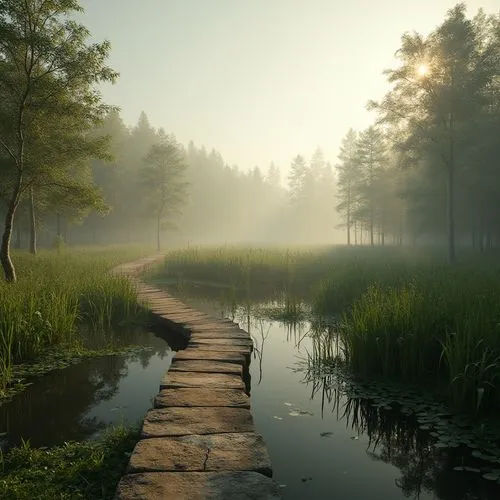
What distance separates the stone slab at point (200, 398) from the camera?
164 inches

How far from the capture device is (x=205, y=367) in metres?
5.35

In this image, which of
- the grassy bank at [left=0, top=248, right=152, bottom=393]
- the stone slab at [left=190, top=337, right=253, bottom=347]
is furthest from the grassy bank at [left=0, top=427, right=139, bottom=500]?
the stone slab at [left=190, top=337, right=253, bottom=347]

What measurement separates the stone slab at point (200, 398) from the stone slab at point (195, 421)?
12 centimetres

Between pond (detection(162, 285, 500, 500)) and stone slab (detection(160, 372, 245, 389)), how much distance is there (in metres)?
0.43

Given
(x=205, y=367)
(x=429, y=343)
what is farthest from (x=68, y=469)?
(x=429, y=343)

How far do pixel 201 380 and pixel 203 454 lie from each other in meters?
1.74

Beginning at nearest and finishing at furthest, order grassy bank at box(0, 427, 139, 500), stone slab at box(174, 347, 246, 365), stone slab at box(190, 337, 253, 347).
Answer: grassy bank at box(0, 427, 139, 500) < stone slab at box(174, 347, 246, 365) < stone slab at box(190, 337, 253, 347)

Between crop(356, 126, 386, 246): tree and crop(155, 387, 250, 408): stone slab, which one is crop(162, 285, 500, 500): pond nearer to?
crop(155, 387, 250, 408): stone slab

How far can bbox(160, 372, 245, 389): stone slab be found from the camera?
4.68 meters

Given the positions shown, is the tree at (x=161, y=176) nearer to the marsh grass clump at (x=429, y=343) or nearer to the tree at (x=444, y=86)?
the tree at (x=444, y=86)

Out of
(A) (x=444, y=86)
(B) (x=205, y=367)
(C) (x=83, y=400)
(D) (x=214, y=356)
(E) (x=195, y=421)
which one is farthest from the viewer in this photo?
(A) (x=444, y=86)

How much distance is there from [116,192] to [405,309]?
4582cm

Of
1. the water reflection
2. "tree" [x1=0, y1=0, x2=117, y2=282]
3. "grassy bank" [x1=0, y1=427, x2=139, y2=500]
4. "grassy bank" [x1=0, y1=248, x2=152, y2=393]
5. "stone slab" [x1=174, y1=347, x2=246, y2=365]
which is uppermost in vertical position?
"tree" [x1=0, y1=0, x2=117, y2=282]

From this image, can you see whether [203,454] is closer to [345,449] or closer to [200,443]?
[200,443]
